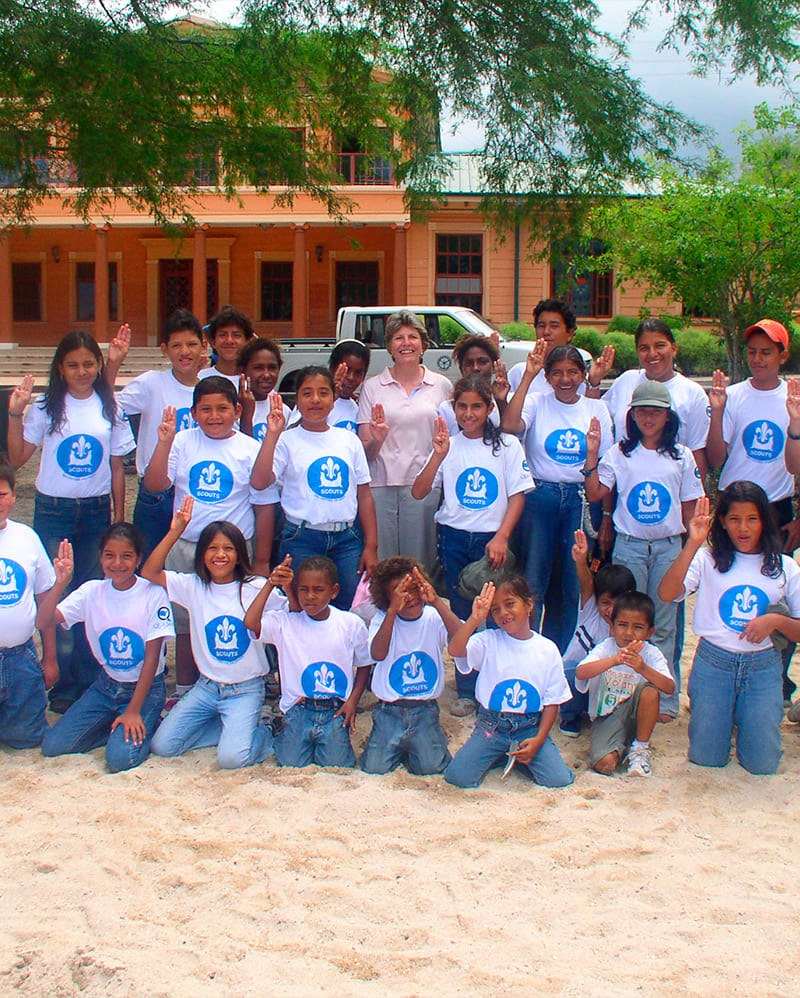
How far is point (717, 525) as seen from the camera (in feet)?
13.2

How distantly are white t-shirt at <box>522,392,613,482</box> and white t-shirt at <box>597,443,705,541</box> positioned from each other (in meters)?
0.22

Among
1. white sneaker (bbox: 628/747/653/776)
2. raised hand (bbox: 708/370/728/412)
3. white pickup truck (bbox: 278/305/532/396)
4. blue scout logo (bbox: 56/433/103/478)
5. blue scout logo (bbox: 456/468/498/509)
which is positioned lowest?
white sneaker (bbox: 628/747/653/776)

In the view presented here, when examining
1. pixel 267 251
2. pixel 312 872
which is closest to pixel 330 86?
pixel 312 872

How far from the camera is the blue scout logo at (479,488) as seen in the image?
449 cm

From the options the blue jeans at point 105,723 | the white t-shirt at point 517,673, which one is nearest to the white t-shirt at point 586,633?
the white t-shirt at point 517,673

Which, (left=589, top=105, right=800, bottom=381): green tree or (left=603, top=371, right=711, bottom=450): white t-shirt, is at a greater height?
(left=589, top=105, right=800, bottom=381): green tree

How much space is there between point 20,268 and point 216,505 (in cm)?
2293

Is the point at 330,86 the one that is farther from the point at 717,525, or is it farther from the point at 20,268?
the point at 20,268

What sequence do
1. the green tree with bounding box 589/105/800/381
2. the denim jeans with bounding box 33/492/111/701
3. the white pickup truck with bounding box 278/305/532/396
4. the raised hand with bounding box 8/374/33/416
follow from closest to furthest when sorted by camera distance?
the raised hand with bounding box 8/374/33/416, the denim jeans with bounding box 33/492/111/701, the green tree with bounding box 589/105/800/381, the white pickup truck with bounding box 278/305/532/396

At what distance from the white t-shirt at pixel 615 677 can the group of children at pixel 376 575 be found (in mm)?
13

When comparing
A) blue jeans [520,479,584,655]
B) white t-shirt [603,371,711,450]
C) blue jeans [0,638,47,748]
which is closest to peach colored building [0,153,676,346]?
white t-shirt [603,371,711,450]

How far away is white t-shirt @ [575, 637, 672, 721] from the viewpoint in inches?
160

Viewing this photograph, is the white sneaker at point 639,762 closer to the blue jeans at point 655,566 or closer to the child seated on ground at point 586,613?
the child seated on ground at point 586,613

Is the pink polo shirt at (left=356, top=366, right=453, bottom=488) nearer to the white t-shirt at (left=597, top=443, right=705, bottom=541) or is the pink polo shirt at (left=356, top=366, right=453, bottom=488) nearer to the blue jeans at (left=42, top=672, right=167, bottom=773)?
the white t-shirt at (left=597, top=443, right=705, bottom=541)
